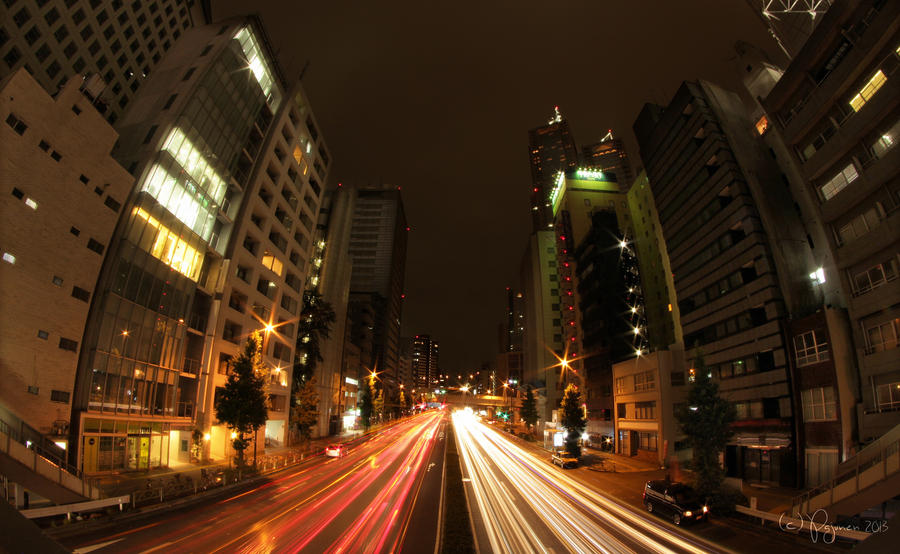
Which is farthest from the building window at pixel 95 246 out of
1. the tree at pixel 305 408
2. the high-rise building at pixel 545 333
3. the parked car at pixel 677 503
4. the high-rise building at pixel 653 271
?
the high-rise building at pixel 545 333

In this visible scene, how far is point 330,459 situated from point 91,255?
27.3m

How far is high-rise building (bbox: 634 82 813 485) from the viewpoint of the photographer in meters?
32.3

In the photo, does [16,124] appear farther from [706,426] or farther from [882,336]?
[882,336]

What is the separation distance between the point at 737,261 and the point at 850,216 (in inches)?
388

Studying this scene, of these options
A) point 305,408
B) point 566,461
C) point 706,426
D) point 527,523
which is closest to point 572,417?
point 566,461

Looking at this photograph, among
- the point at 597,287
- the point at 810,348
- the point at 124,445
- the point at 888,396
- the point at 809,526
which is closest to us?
the point at 809,526

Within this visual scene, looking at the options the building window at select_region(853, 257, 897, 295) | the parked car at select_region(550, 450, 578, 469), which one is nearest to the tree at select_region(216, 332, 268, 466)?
the parked car at select_region(550, 450, 578, 469)

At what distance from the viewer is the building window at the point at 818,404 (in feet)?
89.6

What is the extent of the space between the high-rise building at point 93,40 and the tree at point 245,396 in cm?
2356

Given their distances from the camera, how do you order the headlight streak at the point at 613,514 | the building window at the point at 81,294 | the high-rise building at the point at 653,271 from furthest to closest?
the high-rise building at the point at 653,271 → the building window at the point at 81,294 → the headlight streak at the point at 613,514

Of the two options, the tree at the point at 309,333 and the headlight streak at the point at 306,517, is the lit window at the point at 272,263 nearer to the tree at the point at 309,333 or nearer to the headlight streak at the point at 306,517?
the tree at the point at 309,333

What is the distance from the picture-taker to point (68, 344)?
26969 mm

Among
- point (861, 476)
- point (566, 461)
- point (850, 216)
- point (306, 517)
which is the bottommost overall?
point (566, 461)

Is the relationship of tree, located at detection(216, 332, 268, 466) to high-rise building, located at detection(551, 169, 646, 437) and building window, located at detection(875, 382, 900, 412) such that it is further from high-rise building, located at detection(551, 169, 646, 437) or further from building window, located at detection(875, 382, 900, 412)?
high-rise building, located at detection(551, 169, 646, 437)
